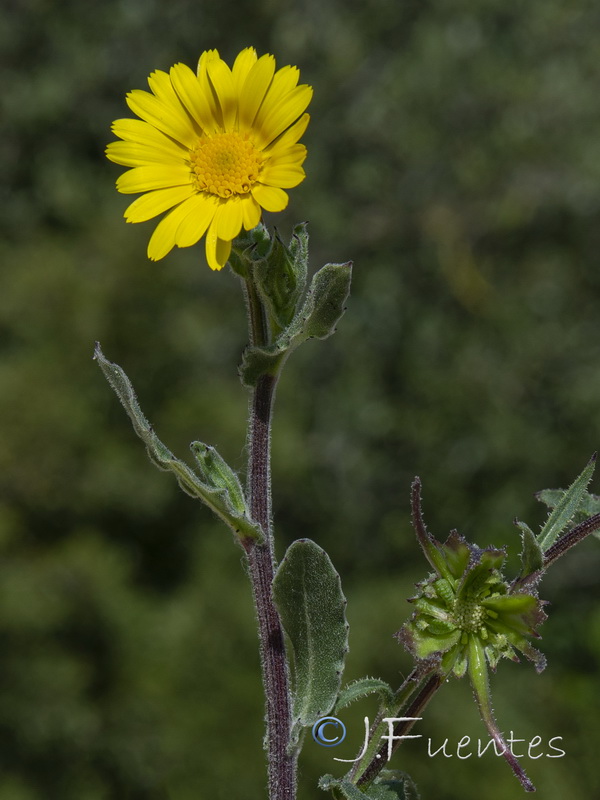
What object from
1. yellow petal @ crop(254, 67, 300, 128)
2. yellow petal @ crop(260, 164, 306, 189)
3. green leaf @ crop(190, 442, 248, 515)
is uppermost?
yellow petal @ crop(254, 67, 300, 128)

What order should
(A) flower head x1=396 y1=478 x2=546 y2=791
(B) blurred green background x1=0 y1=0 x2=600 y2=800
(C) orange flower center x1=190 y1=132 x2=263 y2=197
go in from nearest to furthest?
(A) flower head x1=396 y1=478 x2=546 y2=791 < (C) orange flower center x1=190 y1=132 x2=263 y2=197 < (B) blurred green background x1=0 y1=0 x2=600 y2=800

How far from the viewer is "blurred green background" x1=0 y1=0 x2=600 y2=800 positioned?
3.57 m

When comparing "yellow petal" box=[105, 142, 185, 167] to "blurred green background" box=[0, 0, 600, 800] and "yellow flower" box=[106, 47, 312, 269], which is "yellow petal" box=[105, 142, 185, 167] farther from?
"blurred green background" box=[0, 0, 600, 800]

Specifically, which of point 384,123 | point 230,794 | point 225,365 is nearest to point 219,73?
point 230,794

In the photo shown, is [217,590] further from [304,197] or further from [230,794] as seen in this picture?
[304,197]

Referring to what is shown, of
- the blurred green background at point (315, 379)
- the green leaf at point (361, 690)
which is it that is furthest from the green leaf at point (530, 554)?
the blurred green background at point (315, 379)

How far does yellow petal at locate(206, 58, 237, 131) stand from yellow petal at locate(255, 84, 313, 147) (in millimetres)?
42

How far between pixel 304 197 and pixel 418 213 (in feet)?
2.05

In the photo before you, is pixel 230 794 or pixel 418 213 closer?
pixel 230 794

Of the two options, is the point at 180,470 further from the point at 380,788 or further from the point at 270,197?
the point at 380,788

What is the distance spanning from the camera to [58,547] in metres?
3.82

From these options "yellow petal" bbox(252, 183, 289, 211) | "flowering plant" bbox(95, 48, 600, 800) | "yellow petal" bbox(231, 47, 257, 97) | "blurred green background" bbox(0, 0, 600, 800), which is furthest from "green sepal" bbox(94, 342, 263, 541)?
"blurred green background" bbox(0, 0, 600, 800)

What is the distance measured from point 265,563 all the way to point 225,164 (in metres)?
0.42

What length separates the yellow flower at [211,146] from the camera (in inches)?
36.0
